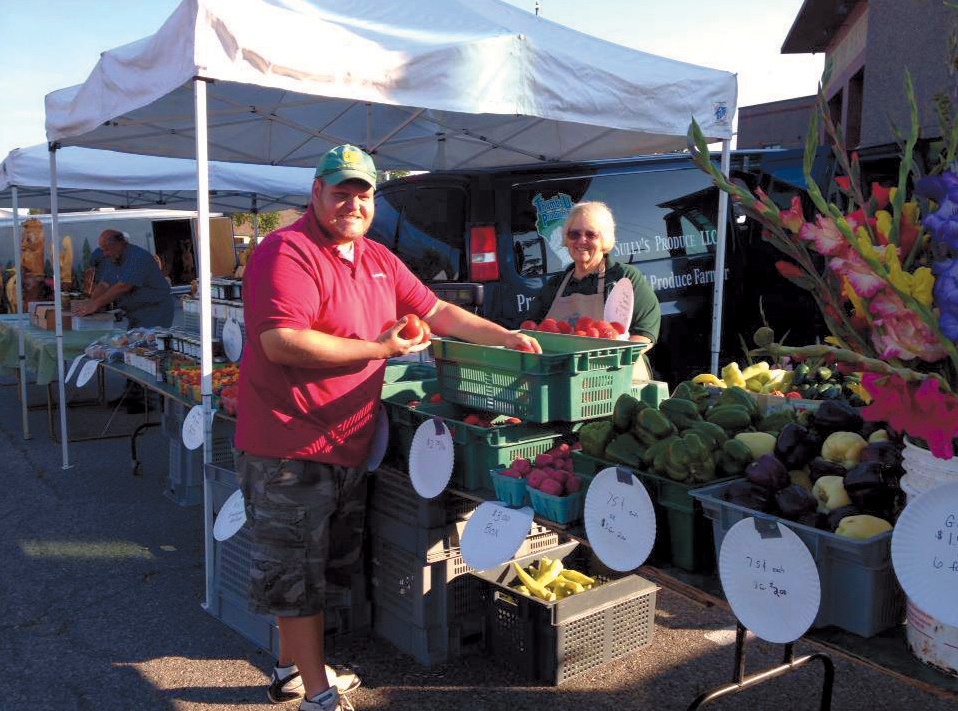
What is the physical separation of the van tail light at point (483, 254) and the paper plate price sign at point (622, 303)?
6.67 ft

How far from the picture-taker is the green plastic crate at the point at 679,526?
2123 millimetres

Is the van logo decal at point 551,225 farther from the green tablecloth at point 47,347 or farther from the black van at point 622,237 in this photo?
the green tablecloth at point 47,347

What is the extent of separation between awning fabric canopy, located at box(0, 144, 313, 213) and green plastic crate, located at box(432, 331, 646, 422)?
692 cm

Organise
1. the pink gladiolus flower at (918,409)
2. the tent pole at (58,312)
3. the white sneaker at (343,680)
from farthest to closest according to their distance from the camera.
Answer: the tent pole at (58,312), the white sneaker at (343,680), the pink gladiolus flower at (918,409)

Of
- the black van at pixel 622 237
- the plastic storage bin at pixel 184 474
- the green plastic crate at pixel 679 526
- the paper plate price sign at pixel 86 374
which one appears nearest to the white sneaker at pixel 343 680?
the green plastic crate at pixel 679 526

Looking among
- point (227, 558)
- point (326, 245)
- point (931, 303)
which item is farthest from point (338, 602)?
point (931, 303)

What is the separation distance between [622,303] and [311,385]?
4.83ft

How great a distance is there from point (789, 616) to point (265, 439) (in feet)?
5.48

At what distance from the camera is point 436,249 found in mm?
5688

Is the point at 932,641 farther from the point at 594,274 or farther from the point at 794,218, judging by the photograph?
the point at 594,274

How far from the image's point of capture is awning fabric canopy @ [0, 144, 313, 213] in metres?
8.35

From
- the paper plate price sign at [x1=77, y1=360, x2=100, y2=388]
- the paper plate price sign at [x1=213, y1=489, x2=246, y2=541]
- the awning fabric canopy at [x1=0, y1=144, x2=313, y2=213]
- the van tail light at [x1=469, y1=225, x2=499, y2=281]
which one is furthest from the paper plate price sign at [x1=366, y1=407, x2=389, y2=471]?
the awning fabric canopy at [x1=0, y1=144, x2=313, y2=213]

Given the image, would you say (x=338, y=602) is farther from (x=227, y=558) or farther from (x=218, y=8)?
(x=218, y=8)

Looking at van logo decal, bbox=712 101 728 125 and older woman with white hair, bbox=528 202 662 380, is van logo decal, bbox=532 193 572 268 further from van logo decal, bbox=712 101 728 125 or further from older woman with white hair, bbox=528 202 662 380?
older woman with white hair, bbox=528 202 662 380
